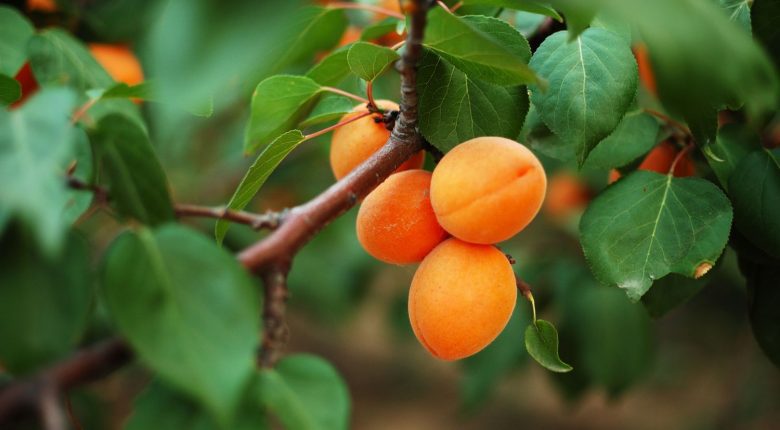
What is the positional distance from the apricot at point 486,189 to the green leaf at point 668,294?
0.20 metres

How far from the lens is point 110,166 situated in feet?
1.29

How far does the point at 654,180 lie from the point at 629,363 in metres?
0.54

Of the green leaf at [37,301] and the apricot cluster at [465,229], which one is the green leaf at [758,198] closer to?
the apricot cluster at [465,229]

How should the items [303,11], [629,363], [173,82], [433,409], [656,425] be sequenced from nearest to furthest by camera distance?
[173,82] → [303,11] → [629,363] → [656,425] → [433,409]

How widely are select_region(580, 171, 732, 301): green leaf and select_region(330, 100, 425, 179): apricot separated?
17cm

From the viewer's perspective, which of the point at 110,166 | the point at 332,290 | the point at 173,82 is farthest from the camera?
the point at 332,290

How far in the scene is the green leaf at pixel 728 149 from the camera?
58 cm

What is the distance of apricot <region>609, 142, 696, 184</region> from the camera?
26.0 inches

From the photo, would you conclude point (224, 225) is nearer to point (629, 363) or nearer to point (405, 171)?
point (405, 171)

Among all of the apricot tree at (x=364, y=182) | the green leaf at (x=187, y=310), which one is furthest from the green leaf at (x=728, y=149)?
the green leaf at (x=187, y=310)

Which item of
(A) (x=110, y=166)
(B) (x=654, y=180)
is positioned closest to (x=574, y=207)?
(B) (x=654, y=180)

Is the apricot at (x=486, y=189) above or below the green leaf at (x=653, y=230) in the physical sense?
above

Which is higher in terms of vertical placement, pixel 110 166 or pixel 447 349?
pixel 110 166

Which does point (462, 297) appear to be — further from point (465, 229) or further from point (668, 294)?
point (668, 294)
